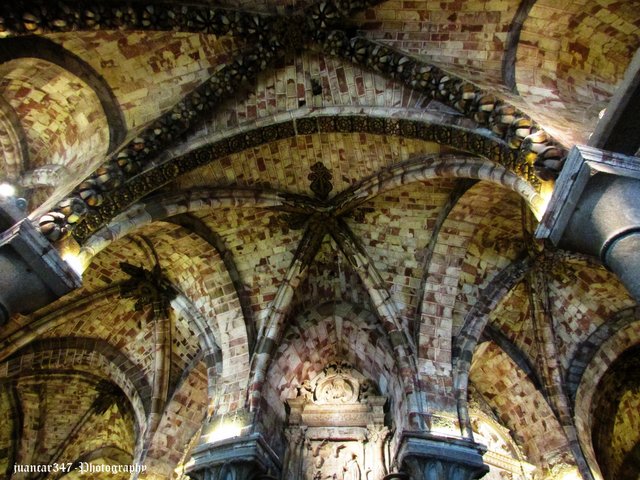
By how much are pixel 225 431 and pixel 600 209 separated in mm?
4992

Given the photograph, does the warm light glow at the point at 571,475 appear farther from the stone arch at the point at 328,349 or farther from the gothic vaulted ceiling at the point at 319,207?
the stone arch at the point at 328,349

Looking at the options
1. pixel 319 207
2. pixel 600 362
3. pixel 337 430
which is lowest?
pixel 337 430

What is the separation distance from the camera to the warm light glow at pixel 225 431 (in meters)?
6.81

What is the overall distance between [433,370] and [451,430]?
871 mm

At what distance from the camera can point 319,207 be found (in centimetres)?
802

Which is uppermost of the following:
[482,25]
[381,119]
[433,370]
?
[482,25]

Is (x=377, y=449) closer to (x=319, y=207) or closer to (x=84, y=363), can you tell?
(x=319, y=207)

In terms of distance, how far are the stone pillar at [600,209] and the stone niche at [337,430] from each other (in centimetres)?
425

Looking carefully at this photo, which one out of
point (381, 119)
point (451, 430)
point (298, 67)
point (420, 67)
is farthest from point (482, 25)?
point (451, 430)

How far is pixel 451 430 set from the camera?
21.5 feet

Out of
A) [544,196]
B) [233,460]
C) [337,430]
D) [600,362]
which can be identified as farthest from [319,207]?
[600,362]

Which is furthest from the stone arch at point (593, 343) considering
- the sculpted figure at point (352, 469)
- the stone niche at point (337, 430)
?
the sculpted figure at point (352, 469)

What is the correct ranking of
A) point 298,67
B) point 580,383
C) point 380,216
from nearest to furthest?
point 298,67 < point 380,216 < point 580,383

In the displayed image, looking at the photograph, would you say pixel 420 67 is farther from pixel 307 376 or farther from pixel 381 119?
pixel 307 376
